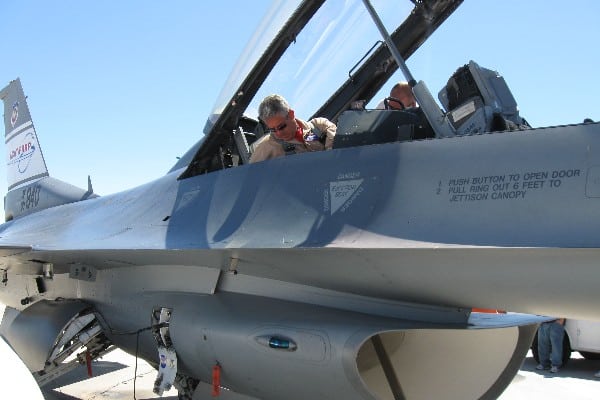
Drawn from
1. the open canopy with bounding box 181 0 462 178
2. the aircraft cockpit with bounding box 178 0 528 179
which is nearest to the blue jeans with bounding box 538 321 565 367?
the aircraft cockpit with bounding box 178 0 528 179

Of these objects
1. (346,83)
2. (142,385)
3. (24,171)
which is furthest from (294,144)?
(24,171)

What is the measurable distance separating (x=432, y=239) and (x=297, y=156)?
3.68 feet

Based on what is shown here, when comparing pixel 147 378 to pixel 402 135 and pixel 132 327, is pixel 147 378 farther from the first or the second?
pixel 402 135

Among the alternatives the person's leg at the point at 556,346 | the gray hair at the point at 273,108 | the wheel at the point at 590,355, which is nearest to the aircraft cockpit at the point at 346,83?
the gray hair at the point at 273,108

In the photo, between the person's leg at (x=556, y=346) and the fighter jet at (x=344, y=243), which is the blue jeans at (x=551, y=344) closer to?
the person's leg at (x=556, y=346)

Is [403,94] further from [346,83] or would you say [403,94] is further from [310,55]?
[310,55]

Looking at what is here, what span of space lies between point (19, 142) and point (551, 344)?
9610 millimetres

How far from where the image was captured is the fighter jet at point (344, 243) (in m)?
2.06

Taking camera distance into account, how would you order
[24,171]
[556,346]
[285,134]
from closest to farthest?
[285,134] < [556,346] < [24,171]

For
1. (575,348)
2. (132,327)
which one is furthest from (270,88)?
(575,348)

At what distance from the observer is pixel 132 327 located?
4.22 metres

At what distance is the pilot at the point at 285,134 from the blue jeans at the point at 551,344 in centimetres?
575

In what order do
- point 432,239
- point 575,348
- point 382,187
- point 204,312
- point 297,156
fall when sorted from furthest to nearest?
point 575,348
point 204,312
point 297,156
point 382,187
point 432,239

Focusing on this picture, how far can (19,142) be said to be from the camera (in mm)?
9172
